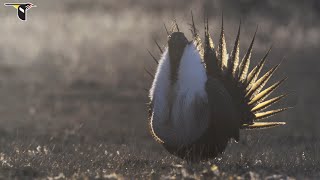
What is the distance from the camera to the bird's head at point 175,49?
5277mm

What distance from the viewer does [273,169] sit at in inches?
217

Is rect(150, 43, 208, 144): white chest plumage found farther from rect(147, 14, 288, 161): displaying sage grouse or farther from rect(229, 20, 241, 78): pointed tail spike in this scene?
rect(229, 20, 241, 78): pointed tail spike

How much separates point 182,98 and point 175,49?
1.15 ft

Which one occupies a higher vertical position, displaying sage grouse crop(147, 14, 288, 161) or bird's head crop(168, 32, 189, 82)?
bird's head crop(168, 32, 189, 82)

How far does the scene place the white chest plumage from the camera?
529 cm

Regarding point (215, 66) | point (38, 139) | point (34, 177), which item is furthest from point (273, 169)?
point (38, 139)

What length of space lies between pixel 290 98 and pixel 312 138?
4.78m

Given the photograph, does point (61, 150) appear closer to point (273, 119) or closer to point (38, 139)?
point (38, 139)

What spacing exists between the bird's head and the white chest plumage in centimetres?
3

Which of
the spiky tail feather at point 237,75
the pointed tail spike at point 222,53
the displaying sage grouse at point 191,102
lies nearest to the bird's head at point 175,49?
the displaying sage grouse at point 191,102

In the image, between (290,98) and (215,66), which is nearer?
(215,66)

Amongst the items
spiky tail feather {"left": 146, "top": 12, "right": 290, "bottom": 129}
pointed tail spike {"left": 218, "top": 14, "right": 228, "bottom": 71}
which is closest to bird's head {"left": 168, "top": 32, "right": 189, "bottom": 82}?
spiky tail feather {"left": 146, "top": 12, "right": 290, "bottom": 129}

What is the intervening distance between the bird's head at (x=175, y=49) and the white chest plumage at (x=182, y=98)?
0.03 m

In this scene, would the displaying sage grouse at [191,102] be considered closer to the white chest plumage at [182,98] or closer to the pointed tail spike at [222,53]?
the white chest plumage at [182,98]
